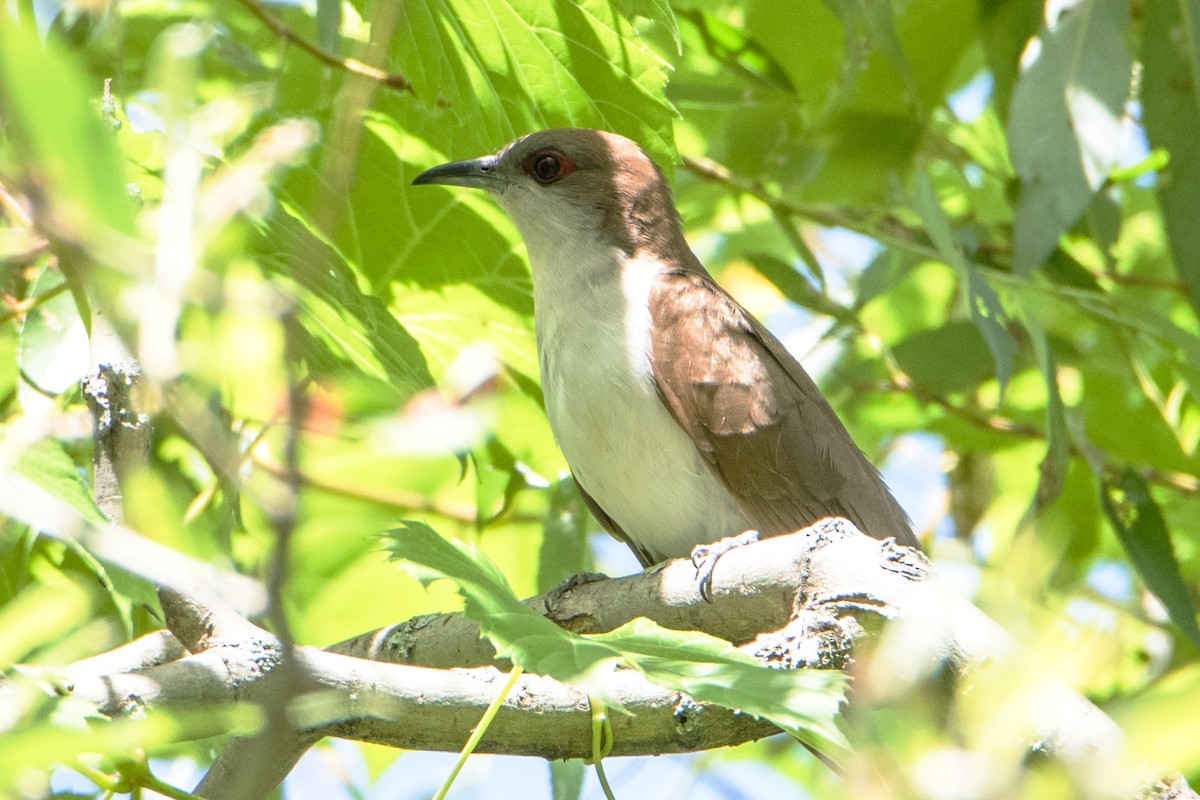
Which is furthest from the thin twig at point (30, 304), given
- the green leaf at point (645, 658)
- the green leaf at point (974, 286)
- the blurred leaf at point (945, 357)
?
the blurred leaf at point (945, 357)

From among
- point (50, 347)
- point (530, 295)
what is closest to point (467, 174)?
point (530, 295)

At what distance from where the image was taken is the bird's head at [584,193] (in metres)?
4.68

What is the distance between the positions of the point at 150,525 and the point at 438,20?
2.24 metres

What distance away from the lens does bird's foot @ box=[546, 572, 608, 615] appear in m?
3.01

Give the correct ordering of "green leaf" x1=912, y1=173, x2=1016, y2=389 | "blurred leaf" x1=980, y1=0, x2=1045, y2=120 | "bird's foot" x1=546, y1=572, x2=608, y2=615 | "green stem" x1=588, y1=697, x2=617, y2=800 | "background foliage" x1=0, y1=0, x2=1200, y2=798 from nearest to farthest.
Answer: "background foliage" x1=0, y1=0, x2=1200, y2=798 < "green stem" x1=588, y1=697, x2=617, y2=800 < "bird's foot" x1=546, y1=572, x2=608, y2=615 < "green leaf" x1=912, y1=173, x2=1016, y2=389 < "blurred leaf" x1=980, y1=0, x2=1045, y2=120

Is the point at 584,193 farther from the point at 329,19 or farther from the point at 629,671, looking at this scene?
the point at 629,671

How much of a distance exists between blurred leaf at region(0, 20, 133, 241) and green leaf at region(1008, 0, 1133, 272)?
10.6ft

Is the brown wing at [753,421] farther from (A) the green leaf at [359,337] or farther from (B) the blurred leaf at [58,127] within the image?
(B) the blurred leaf at [58,127]

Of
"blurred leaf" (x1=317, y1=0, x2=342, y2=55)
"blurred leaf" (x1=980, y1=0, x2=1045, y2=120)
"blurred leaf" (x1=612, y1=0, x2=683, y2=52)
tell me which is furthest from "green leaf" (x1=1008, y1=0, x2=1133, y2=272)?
"blurred leaf" (x1=317, y1=0, x2=342, y2=55)

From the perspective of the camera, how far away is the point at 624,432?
3.97m

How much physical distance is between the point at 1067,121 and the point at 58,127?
3468mm

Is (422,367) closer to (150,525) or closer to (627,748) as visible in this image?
(627,748)

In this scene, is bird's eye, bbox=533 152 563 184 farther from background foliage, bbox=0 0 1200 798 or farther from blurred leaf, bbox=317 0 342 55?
blurred leaf, bbox=317 0 342 55

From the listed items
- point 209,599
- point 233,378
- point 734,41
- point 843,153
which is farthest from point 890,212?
point 233,378
